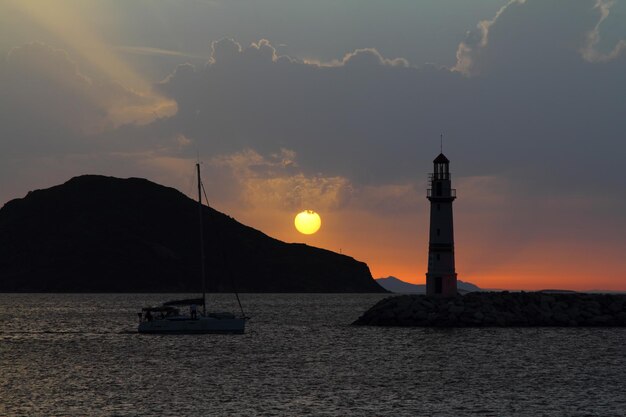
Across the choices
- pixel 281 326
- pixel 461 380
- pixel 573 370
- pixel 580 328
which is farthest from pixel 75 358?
pixel 580 328

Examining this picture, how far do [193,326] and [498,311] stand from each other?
2939 centimetres

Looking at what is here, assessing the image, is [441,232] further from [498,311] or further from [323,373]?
[323,373]

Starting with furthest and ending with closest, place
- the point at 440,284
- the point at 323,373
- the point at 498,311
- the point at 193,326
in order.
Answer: the point at 498,311
the point at 440,284
the point at 193,326
the point at 323,373

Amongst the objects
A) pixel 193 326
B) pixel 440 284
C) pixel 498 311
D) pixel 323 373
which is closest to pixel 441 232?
pixel 440 284

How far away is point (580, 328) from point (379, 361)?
37.4 metres

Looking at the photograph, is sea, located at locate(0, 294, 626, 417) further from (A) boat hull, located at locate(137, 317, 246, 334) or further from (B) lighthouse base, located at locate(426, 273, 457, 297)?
(B) lighthouse base, located at locate(426, 273, 457, 297)

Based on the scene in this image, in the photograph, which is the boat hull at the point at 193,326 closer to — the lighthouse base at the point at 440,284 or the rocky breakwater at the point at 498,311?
the lighthouse base at the point at 440,284

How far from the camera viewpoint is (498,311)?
92.7m

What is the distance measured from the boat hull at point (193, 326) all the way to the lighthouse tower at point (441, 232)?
56.5 ft

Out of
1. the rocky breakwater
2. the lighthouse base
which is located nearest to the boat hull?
the lighthouse base

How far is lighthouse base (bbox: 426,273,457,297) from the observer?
85.8m

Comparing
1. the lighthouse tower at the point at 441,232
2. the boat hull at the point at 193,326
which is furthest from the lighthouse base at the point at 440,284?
the boat hull at the point at 193,326

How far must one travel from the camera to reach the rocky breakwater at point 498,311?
292 feet

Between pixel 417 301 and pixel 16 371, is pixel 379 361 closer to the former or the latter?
pixel 16 371
